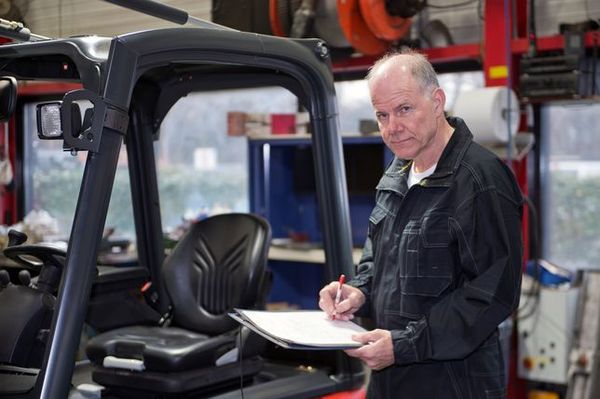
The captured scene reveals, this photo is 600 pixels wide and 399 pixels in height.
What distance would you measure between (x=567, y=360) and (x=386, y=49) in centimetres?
229

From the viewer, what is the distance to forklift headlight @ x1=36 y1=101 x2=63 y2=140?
2.32m

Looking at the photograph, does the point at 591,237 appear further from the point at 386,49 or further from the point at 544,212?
the point at 386,49

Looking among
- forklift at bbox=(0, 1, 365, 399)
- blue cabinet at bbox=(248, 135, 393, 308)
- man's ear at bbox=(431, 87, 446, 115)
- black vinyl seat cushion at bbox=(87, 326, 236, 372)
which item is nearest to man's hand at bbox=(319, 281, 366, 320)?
man's ear at bbox=(431, 87, 446, 115)

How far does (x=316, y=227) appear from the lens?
6363 mm

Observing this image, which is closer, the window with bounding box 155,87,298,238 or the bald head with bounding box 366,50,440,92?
the bald head with bounding box 366,50,440,92

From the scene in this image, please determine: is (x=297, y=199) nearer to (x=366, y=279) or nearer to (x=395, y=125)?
(x=366, y=279)

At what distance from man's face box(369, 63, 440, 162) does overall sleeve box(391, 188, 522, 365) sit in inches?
8.4

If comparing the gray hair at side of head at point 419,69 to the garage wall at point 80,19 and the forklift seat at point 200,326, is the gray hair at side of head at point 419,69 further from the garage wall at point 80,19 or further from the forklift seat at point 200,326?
the forklift seat at point 200,326

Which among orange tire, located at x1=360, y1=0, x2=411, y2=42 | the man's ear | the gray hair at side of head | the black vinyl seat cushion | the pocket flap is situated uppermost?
orange tire, located at x1=360, y1=0, x2=411, y2=42

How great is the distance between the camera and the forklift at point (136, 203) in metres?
2.36

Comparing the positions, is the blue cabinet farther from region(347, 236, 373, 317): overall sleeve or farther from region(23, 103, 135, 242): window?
region(347, 236, 373, 317): overall sleeve

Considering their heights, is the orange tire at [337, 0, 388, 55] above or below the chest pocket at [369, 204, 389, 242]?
above

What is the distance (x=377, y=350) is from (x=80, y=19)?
1.97 m

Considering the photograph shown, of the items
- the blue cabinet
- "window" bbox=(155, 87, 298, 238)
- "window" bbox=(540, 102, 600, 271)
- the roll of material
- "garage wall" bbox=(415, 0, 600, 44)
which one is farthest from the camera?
"window" bbox=(155, 87, 298, 238)
